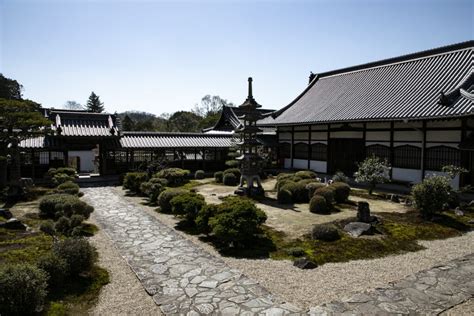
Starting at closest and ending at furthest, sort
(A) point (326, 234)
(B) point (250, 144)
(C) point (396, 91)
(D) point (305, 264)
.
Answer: (D) point (305, 264) < (A) point (326, 234) < (B) point (250, 144) < (C) point (396, 91)

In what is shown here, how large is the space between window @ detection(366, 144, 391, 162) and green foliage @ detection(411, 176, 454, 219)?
7675 millimetres

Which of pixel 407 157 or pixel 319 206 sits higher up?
pixel 407 157

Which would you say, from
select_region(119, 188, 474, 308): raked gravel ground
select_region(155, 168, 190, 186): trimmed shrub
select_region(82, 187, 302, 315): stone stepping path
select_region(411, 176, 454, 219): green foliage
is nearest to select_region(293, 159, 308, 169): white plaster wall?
select_region(155, 168, 190, 186): trimmed shrub

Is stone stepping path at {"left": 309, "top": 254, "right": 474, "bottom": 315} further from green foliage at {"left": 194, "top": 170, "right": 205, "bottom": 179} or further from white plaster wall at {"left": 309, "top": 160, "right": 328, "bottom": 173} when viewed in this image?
green foliage at {"left": 194, "top": 170, "right": 205, "bottom": 179}

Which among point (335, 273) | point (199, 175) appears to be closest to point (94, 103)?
point (199, 175)

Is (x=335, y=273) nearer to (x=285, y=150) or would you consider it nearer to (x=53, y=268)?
(x=53, y=268)

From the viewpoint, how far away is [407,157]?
63.0ft

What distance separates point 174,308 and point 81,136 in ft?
70.4

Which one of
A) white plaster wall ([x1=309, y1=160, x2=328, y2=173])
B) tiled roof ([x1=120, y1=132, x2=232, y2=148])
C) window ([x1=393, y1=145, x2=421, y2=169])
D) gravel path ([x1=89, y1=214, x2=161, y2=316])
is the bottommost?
gravel path ([x1=89, y1=214, x2=161, y2=316])

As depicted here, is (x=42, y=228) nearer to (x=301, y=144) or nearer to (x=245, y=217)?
(x=245, y=217)

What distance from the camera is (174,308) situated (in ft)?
20.6

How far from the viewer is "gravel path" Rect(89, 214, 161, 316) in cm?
623

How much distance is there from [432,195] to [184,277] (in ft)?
33.4

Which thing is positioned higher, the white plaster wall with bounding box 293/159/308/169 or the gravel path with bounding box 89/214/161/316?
the white plaster wall with bounding box 293/159/308/169
